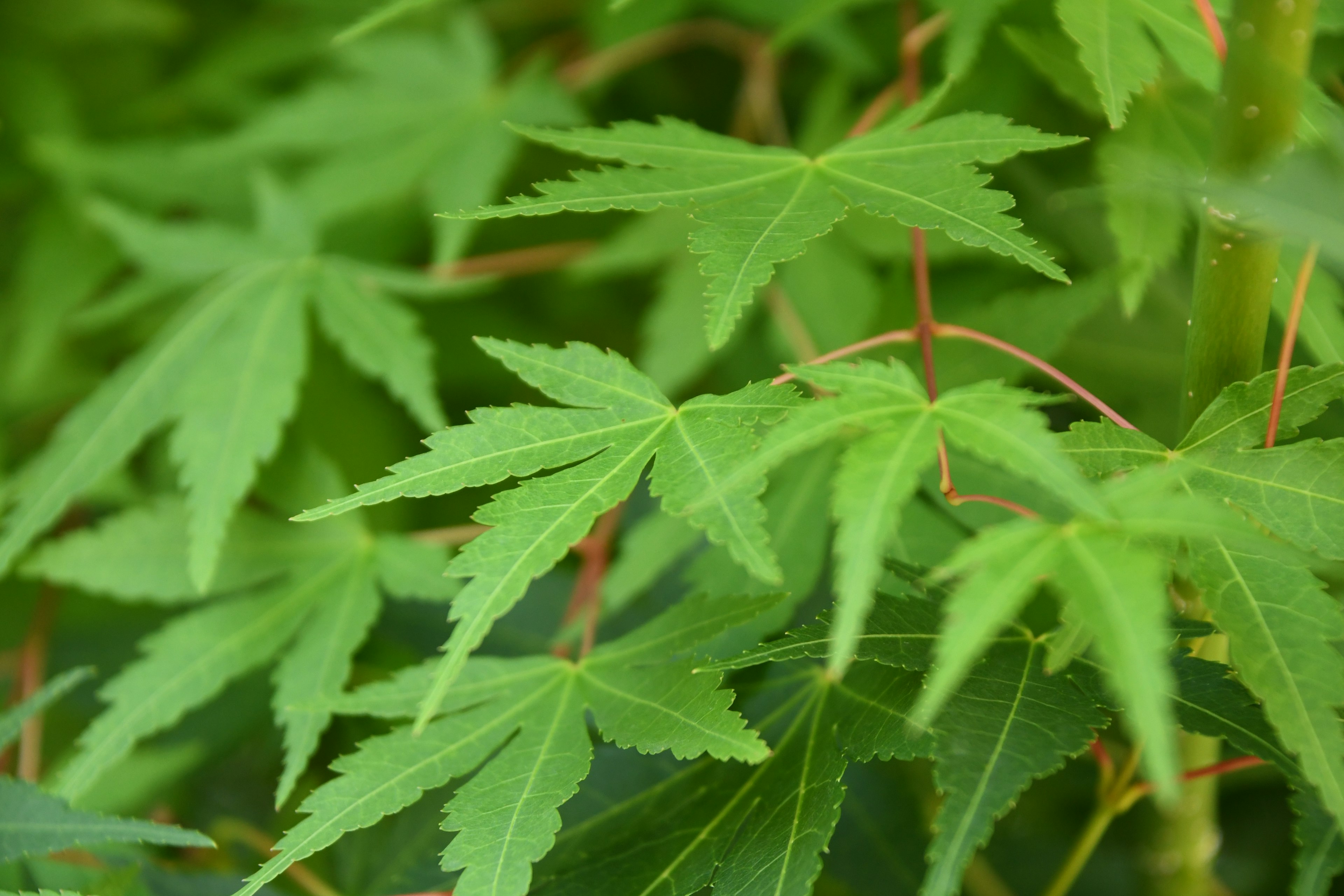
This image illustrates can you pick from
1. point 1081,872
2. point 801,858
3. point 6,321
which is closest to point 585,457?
point 801,858

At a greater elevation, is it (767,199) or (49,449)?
(767,199)

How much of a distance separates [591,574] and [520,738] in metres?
0.35

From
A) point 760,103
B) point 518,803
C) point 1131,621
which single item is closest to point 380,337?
point 518,803

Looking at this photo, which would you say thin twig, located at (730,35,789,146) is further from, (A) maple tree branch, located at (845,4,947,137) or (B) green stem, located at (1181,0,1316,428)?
(B) green stem, located at (1181,0,1316,428)

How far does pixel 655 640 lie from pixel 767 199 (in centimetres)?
30

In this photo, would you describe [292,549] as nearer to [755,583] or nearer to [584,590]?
[584,590]

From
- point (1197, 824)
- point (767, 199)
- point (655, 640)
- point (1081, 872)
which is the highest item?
point (767, 199)

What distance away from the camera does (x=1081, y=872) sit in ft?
3.85

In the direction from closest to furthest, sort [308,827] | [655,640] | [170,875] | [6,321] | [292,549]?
[308,827], [655,640], [170,875], [292,549], [6,321]

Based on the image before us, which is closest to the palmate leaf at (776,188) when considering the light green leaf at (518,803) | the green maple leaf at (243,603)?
the light green leaf at (518,803)

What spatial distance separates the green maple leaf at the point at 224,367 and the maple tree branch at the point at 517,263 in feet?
0.45

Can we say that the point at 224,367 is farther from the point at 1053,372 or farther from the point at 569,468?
the point at 1053,372

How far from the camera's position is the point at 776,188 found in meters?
0.68

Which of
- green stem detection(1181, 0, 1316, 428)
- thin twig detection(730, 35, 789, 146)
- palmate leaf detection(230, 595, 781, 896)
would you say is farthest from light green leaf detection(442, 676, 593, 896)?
thin twig detection(730, 35, 789, 146)
